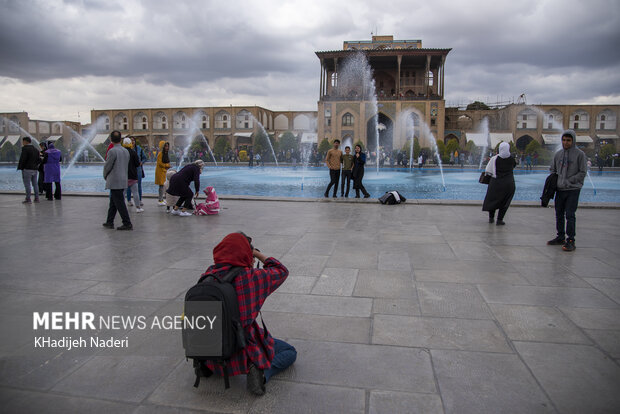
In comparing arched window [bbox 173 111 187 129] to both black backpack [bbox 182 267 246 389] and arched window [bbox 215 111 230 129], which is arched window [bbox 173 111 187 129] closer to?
arched window [bbox 215 111 230 129]

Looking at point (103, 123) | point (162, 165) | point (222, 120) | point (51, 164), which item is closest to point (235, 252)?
point (162, 165)

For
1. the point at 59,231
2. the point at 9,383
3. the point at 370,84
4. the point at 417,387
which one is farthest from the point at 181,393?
the point at 370,84

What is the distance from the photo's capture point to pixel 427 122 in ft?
134

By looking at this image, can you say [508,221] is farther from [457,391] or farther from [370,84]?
[370,84]

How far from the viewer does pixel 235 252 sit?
205 centimetres

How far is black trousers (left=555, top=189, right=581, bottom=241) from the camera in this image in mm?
5039

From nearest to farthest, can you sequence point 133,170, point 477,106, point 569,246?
1. point 569,246
2. point 133,170
3. point 477,106

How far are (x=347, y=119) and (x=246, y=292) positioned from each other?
134 ft

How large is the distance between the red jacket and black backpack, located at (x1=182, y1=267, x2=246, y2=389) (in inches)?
1.8

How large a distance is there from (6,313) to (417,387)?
2639mm

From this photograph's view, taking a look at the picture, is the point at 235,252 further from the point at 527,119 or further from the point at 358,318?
the point at 527,119

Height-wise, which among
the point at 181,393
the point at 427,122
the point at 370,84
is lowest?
the point at 181,393

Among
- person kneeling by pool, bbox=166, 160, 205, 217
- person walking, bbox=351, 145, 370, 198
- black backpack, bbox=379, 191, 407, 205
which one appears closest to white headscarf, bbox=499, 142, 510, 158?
black backpack, bbox=379, 191, 407, 205

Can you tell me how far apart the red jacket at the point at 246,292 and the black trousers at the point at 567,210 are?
419 cm
